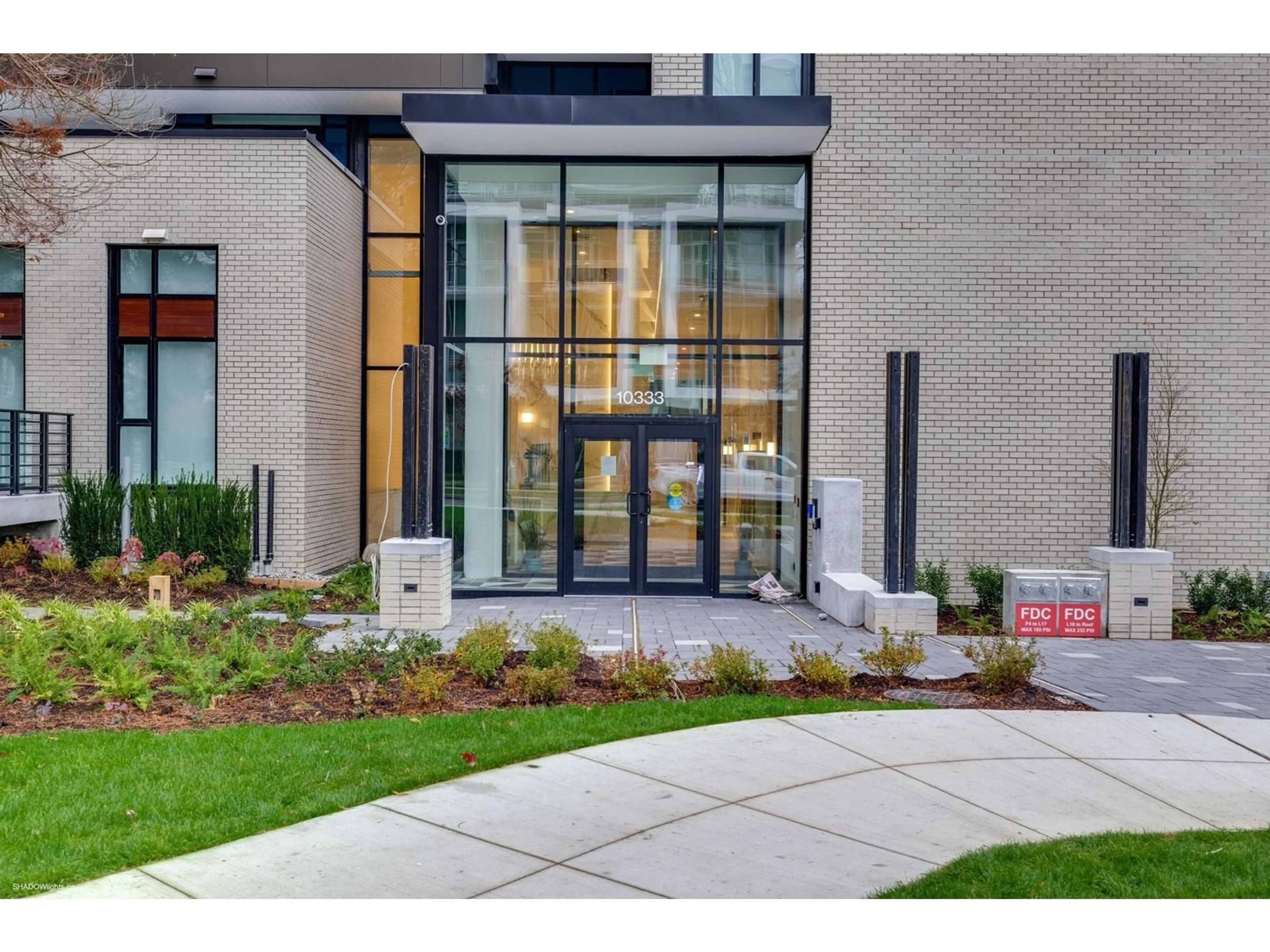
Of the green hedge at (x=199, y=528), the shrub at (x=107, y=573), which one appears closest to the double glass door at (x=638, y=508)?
the green hedge at (x=199, y=528)

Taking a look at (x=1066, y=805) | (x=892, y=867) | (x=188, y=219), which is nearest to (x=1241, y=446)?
(x=1066, y=805)

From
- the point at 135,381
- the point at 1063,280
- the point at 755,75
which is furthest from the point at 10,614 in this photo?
the point at 1063,280

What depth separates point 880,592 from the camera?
38.5ft

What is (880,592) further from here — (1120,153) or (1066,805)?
(1120,153)

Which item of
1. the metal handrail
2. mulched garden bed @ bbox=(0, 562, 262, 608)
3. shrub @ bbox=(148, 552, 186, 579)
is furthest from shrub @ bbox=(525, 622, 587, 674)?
the metal handrail

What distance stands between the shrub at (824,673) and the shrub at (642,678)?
3.61 ft

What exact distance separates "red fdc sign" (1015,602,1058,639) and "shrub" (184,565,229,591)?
32.6 ft

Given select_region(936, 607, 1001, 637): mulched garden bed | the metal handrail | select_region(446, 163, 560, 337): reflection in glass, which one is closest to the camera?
select_region(936, 607, 1001, 637): mulched garden bed

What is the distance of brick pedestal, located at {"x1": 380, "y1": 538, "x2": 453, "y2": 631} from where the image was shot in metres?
11.4

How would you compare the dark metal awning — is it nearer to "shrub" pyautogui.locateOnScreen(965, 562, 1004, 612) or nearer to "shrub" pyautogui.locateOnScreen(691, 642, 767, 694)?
"shrub" pyautogui.locateOnScreen(965, 562, 1004, 612)

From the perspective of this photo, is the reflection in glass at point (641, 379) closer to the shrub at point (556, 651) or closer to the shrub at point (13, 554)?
the shrub at point (556, 651)

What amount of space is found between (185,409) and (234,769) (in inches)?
426

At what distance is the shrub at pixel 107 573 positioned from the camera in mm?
12922

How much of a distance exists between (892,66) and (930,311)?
356 centimetres
